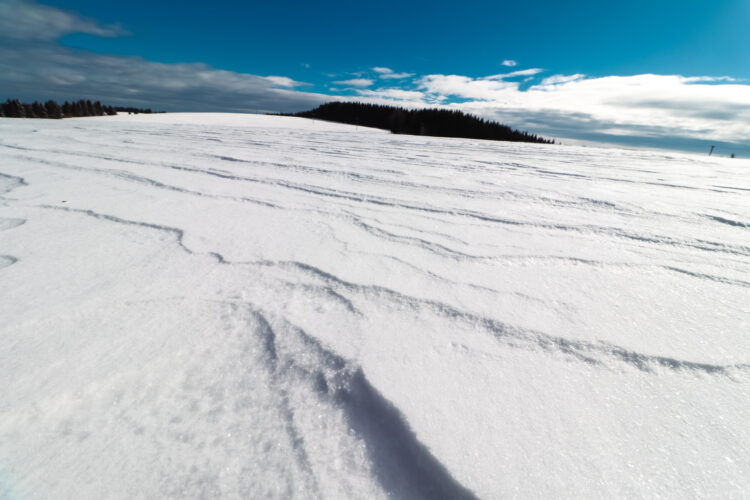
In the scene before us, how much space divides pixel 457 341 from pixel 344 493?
0.38 m

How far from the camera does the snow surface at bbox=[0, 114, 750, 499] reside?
19.5 inches

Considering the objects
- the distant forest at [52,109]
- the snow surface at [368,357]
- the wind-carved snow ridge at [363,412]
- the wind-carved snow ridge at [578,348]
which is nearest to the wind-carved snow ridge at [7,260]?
the snow surface at [368,357]

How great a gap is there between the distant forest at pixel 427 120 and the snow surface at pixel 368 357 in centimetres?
3123

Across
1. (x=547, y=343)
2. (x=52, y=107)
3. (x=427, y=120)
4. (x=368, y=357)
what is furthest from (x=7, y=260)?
(x=427, y=120)

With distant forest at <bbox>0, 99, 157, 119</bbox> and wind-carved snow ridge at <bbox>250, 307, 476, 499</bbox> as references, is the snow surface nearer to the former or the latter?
wind-carved snow ridge at <bbox>250, 307, 476, 499</bbox>

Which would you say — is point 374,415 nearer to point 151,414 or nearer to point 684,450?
point 151,414

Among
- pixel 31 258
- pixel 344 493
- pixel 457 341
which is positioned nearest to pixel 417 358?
pixel 457 341

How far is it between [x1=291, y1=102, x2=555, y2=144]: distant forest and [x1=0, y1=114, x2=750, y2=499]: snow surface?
31.2 meters

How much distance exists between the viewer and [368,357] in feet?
2.27

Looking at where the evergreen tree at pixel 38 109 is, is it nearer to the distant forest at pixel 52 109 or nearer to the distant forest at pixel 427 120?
the distant forest at pixel 52 109

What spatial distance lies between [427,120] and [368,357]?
41.3 metres

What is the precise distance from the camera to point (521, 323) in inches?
31.3

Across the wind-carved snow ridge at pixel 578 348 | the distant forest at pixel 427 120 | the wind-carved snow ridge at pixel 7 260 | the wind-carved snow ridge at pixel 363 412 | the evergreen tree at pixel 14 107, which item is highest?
the distant forest at pixel 427 120

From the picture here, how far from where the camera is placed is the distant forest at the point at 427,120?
37.1 m
